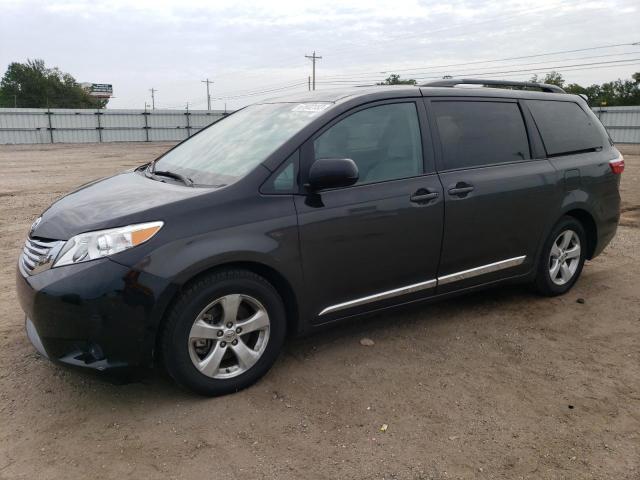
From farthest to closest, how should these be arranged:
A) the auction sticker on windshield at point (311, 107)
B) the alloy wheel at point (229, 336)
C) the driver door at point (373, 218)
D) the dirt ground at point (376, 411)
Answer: the auction sticker on windshield at point (311, 107), the driver door at point (373, 218), the alloy wheel at point (229, 336), the dirt ground at point (376, 411)

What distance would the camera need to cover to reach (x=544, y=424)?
2.90 metres

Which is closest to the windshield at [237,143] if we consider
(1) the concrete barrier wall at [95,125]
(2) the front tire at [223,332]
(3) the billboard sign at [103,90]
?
(2) the front tire at [223,332]

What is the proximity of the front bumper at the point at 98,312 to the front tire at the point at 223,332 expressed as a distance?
4.8 inches

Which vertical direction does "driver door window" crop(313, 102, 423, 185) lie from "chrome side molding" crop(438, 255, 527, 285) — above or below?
above

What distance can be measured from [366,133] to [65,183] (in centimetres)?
1153

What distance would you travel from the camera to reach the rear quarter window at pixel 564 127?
4.51 metres

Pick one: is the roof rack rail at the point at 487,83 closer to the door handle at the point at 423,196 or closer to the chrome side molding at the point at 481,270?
the door handle at the point at 423,196

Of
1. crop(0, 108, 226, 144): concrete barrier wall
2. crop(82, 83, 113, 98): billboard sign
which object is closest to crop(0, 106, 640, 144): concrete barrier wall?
crop(0, 108, 226, 144): concrete barrier wall

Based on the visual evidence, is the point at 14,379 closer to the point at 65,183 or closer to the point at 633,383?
the point at 633,383

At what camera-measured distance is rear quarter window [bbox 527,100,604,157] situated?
4508 mm

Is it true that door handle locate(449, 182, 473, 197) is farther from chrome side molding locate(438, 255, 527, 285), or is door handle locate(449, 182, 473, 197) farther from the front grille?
the front grille

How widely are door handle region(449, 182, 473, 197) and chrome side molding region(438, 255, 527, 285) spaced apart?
58cm

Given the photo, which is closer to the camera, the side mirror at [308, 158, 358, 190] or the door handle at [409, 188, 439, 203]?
the side mirror at [308, 158, 358, 190]

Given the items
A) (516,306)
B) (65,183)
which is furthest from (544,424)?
(65,183)
